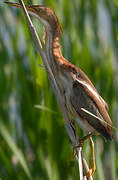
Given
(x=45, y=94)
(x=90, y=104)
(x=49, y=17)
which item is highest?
(x=49, y=17)

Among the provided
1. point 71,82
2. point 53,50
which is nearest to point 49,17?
point 53,50

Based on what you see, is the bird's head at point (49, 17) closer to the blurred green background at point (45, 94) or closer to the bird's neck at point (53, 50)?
the bird's neck at point (53, 50)

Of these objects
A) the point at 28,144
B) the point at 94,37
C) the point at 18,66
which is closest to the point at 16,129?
the point at 28,144

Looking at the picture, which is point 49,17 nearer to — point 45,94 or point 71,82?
point 71,82

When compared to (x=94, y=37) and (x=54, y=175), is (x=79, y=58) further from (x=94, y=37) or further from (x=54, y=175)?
(x=54, y=175)

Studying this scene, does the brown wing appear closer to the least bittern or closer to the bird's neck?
the least bittern

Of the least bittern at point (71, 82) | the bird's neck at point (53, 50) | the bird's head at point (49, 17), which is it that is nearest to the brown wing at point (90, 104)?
the least bittern at point (71, 82)

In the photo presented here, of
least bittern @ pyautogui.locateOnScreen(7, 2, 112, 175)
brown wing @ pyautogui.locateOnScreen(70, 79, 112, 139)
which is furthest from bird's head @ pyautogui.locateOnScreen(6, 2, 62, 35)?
brown wing @ pyautogui.locateOnScreen(70, 79, 112, 139)
